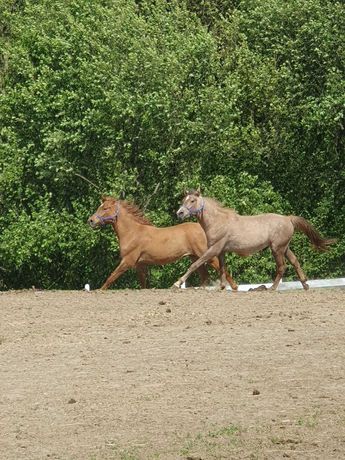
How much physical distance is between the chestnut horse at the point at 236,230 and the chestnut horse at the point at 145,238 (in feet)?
5.57

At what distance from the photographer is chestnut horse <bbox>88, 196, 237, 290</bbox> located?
25.7m

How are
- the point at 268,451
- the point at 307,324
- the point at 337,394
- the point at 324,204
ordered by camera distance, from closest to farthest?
the point at 268,451 → the point at 337,394 → the point at 307,324 → the point at 324,204

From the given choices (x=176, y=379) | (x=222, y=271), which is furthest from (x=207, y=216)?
(x=176, y=379)

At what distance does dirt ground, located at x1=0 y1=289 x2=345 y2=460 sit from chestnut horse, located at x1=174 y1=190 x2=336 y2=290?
3.48 m

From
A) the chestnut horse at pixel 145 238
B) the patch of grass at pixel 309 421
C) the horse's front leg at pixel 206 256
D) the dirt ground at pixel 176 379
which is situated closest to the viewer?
the dirt ground at pixel 176 379

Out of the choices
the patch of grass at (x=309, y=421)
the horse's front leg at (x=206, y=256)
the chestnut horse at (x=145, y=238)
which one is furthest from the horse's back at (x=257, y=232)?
the patch of grass at (x=309, y=421)

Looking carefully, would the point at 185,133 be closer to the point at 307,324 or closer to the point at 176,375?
the point at 307,324

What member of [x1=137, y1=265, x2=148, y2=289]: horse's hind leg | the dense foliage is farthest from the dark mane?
the dense foliage

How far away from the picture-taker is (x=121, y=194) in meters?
35.2

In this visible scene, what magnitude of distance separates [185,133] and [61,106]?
309cm

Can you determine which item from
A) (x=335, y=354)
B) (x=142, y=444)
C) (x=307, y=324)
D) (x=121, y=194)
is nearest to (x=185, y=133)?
(x=121, y=194)

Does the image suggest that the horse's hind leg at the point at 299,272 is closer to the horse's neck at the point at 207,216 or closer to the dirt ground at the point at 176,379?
the horse's neck at the point at 207,216

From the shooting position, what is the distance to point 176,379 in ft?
44.8

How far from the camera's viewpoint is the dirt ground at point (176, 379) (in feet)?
36.5
